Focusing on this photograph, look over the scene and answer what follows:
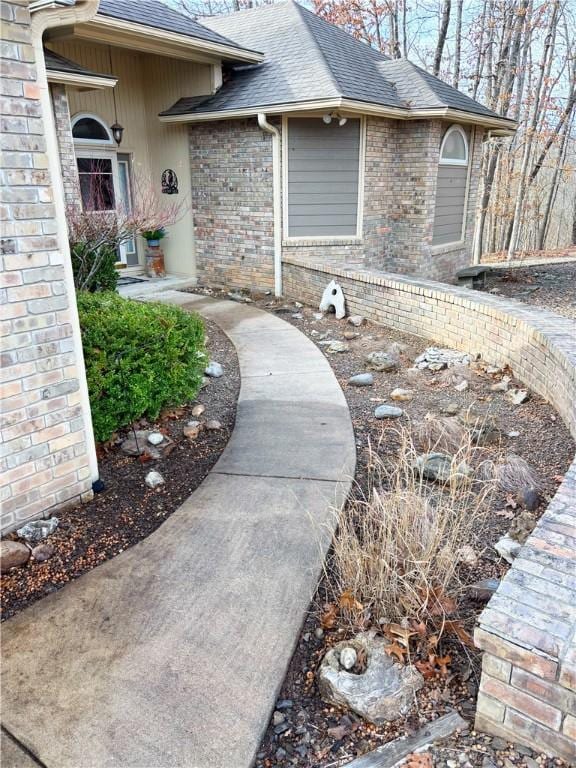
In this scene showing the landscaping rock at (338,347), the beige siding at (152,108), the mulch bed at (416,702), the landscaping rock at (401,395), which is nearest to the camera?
the mulch bed at (416,702)


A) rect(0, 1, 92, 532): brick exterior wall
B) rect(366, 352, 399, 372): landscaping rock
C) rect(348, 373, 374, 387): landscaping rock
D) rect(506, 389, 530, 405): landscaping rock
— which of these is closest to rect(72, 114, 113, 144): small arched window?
rect(366, 352, 399, 372): landscaping rock

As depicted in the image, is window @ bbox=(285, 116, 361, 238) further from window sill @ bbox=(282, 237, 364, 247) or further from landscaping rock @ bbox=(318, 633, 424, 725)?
landscaping rock @ bbox=(318, 633, 424, 725)

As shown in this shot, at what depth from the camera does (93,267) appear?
6.04 metres

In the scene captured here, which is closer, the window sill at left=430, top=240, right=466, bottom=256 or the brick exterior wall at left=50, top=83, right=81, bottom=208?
the brick exterior wall at left=50, top=83, right=81, bottom=208

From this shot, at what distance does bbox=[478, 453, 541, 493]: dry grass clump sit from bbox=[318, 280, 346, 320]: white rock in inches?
181

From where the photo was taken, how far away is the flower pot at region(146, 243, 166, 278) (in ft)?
35.1

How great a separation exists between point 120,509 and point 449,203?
972 cm

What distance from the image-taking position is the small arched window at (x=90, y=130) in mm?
9242

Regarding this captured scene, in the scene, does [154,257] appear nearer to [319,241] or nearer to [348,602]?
[319,241]

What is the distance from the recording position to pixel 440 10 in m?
18.7

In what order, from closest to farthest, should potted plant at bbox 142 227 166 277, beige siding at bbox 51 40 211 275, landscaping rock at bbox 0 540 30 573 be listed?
landscaping rock at bbox 0 540 30 573 < beige siding at bbox 51 40 211 275 < potted plant at bbox 142 227 166 277

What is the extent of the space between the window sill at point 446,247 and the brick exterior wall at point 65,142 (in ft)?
20.8

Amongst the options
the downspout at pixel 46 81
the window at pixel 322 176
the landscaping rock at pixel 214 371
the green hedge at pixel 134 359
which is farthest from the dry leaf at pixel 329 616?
the window at pixel 322 176

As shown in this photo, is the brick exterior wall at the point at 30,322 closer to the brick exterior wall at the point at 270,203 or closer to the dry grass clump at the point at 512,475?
the dry grass clump at the point at 512,475
